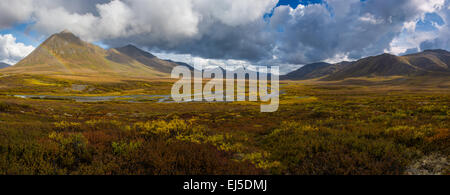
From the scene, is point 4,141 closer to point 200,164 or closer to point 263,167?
point 200,164

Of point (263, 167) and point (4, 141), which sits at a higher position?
point (4, 141)

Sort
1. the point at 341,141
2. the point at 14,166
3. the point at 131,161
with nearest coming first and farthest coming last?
the point at 14,166 → the point at 131,161 → the point at 341,141

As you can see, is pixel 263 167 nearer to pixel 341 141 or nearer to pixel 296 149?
pixel 296 149

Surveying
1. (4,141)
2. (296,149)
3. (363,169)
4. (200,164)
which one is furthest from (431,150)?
(4,141)

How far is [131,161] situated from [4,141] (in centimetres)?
502

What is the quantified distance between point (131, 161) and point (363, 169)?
6626mm

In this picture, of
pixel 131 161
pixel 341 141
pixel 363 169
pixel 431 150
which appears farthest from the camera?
pixel 341 141
